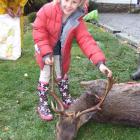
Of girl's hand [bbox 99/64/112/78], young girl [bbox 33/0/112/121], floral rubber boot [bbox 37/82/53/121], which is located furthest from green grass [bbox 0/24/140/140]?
girl's hand [bbox 99/64/112/78]

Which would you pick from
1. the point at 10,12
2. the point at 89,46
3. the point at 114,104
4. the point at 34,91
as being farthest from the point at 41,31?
the point at 10,12

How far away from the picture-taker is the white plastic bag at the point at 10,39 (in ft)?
22.5

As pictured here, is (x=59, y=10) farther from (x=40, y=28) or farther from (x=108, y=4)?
(x=108, y=4)

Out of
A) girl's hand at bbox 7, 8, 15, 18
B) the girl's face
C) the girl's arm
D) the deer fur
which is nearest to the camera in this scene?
the girl's arm

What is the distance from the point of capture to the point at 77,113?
392cm

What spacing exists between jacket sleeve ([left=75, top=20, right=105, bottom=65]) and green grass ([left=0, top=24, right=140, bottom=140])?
75 cm

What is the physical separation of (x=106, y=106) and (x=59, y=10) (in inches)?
39.6

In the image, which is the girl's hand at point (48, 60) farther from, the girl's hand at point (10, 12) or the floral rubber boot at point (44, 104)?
the girl's hand at point (10, 12)

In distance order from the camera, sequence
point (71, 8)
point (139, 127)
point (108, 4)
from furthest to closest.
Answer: point (108, 4) < point (139, 127) < point (71, 8)

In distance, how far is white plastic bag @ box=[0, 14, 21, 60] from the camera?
6.84m

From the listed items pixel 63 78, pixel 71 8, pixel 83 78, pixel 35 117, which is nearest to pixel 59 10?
pixel 71 8

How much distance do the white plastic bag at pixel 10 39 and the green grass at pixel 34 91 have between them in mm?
134

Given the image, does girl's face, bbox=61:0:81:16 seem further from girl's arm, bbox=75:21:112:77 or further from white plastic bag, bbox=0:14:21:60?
white plastic bag, bbox=0:14:21:60

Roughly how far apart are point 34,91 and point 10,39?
1.70m
